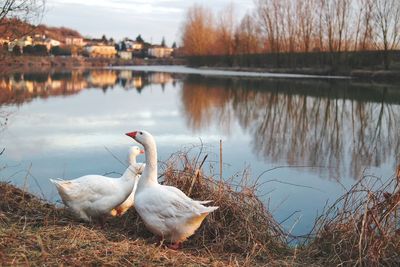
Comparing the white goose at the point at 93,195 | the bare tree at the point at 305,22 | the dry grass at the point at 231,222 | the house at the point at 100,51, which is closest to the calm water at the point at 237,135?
the white goose at the point at 93,195

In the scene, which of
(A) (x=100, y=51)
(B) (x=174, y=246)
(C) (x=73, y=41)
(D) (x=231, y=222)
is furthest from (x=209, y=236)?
(C) (x=73, y=41)

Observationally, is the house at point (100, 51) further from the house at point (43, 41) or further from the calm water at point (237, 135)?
the calm water at point (237, 135)

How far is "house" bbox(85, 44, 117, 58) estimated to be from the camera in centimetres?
15982

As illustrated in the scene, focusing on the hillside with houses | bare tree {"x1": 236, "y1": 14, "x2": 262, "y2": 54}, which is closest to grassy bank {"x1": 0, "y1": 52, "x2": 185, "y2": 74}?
the hillside with houses

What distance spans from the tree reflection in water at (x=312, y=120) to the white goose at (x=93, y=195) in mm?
6630

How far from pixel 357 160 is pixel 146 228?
28.8 feet

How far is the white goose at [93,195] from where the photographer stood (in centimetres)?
590

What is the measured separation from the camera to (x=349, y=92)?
1233 inches

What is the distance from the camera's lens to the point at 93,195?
5.95m

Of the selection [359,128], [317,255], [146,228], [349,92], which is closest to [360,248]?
[317,255]

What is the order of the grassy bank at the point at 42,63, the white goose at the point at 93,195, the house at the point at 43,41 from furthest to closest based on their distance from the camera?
the house at the point at 43,41
the grassy bank at the point at 42,63
the white goose at the point at 93,195

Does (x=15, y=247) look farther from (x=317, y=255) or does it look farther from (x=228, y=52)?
(x=228, y=52)

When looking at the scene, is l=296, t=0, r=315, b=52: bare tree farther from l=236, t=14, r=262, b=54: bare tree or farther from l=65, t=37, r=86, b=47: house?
l=65, t=37, r=86, b=47: house

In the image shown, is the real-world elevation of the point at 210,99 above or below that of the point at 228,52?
below
